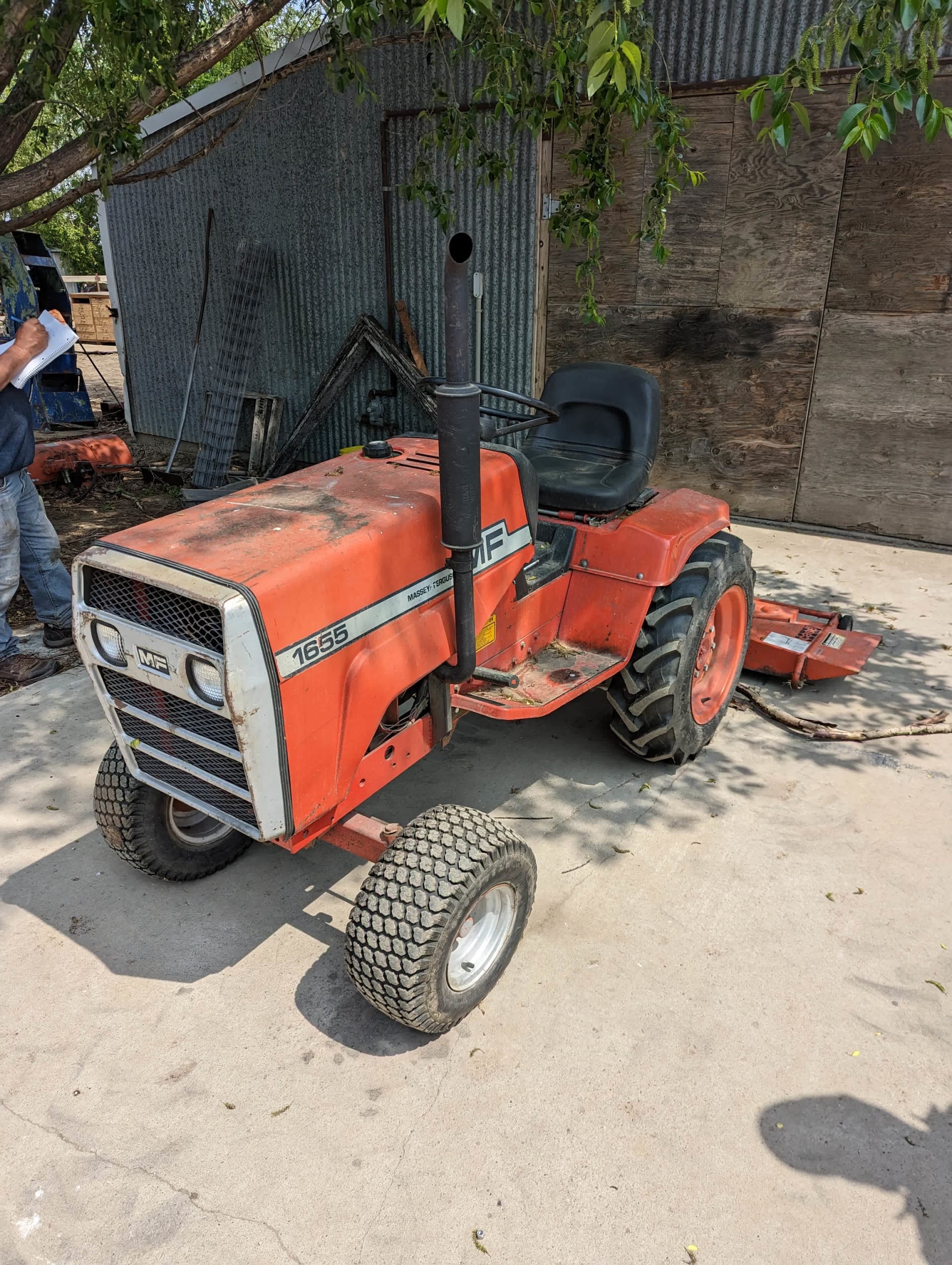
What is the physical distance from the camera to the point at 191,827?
318cm

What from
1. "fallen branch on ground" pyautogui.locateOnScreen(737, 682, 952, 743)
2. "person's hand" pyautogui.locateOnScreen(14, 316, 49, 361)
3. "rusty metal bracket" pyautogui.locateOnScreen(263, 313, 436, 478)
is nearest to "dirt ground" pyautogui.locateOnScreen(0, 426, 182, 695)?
"rusty metal bracket" pyautogui.locateOnScreen(263, 313, 436, 478)

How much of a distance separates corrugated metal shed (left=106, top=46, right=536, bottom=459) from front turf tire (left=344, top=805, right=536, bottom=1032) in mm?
5580

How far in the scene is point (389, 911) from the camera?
234 centimetres

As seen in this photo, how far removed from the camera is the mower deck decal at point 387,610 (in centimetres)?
221

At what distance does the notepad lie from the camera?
4.43m

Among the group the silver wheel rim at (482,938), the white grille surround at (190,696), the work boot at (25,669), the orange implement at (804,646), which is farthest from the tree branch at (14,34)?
the orange implement at (804,646)

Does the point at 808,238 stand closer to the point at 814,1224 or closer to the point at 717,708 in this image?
the point at 717,708

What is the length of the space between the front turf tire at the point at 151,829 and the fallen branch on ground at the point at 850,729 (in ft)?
8.32

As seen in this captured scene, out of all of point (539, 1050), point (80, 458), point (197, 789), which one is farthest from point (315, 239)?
point (539, 1050)

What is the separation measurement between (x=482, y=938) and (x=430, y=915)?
17.1 inches

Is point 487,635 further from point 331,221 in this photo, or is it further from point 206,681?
point 331,221

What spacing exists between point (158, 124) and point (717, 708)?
8.33m

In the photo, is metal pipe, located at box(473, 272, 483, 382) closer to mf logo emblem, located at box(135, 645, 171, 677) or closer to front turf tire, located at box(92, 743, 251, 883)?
front turf tire, located at box(92, 743, 251, 883)

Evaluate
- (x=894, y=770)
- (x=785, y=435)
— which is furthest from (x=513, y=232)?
(x=894, y=770)
